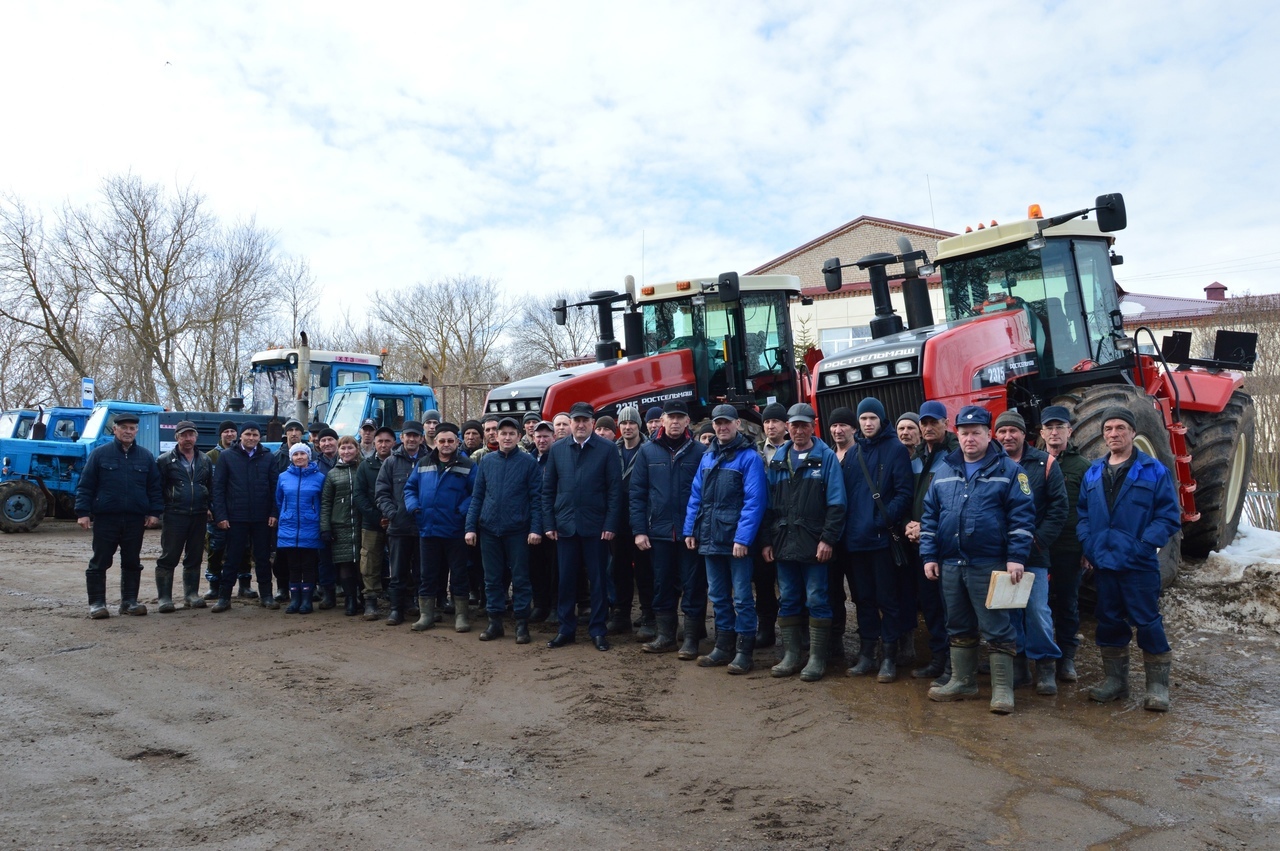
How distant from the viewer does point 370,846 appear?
3.62 metres

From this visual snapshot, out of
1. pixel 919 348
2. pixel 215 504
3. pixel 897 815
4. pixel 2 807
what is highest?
pixel 919 348

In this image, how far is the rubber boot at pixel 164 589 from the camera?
8.72 m

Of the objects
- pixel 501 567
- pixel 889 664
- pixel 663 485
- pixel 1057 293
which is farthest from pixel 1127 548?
pixel 501 567

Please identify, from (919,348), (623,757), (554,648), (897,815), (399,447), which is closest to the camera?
(897,815)

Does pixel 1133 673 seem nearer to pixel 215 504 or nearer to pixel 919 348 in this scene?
pixel 919 348

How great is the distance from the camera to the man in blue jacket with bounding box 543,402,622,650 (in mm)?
7336

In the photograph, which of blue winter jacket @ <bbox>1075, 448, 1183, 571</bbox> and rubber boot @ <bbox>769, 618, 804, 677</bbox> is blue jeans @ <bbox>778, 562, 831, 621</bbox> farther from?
blue winter jacket @ <bbox>1075, 448, 1183, 571</bbox>

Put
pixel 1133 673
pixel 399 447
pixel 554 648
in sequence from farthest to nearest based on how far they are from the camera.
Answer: pixel 399 447 → pixel 554 648 → pixel 1133 673

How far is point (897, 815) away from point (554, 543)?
4.66 m

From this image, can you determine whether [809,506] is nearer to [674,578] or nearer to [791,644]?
[791,644]

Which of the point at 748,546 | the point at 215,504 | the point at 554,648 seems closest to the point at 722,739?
the point at 748,546

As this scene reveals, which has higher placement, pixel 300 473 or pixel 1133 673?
pixel 300 473

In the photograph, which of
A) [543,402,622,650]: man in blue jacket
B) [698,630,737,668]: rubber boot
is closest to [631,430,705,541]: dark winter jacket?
[543,402,622,650]: man in blue jacket

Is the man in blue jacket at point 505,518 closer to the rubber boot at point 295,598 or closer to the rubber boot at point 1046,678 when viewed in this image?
the rubber boot at point 295,598
